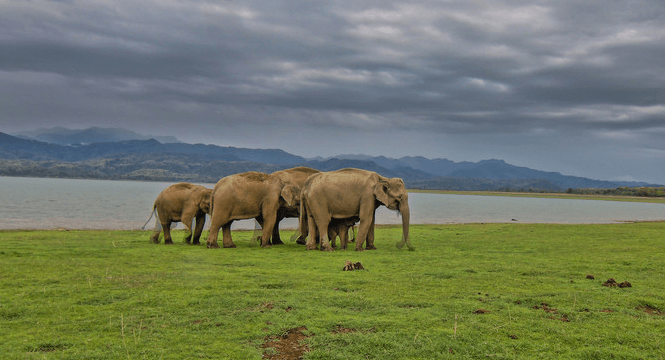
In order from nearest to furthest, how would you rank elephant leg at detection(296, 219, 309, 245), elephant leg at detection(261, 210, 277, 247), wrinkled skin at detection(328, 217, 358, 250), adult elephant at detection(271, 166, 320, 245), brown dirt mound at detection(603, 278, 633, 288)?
brown dirt mound at detection(603, 278, 633, 288) < wrinkled skin at detection(328, 217, 358, 250) < elephant leg at detection(261, 210, 277, 247) < adult elephant at detection(271, 166, 320, 245) < elephant leg at detection(296, 219, 309, 245)

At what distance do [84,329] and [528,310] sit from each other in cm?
809

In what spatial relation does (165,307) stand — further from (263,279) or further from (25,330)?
(263,279)

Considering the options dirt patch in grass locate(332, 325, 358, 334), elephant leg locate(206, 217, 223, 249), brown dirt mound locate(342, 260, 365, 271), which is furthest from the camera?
elephant leg locate(206, 217, 223, 249)

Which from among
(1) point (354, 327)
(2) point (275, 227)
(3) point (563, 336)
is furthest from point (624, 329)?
(2) point (275, 227)

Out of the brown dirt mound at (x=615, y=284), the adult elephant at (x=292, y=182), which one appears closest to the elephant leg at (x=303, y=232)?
the adult elephant at (x=292, y=182)

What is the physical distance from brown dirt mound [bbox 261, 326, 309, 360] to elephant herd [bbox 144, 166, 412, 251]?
11400mm

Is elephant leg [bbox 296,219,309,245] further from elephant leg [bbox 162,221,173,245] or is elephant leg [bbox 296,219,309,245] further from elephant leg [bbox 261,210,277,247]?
elephant leg [bbox 162,221,173,245]

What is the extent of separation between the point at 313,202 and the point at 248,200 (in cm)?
298

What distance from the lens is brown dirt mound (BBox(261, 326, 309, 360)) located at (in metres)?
6.41

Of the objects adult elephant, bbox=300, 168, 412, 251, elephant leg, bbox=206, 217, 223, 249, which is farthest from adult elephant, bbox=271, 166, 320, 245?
elephant leg, bbox=206, 217, 223, 249

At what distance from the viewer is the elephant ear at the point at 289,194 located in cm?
2005

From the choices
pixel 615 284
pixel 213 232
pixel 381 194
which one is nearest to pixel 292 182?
pixel 213 232

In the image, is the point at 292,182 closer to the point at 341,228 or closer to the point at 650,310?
the point at 341,228

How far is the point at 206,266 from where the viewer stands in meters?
13.7
